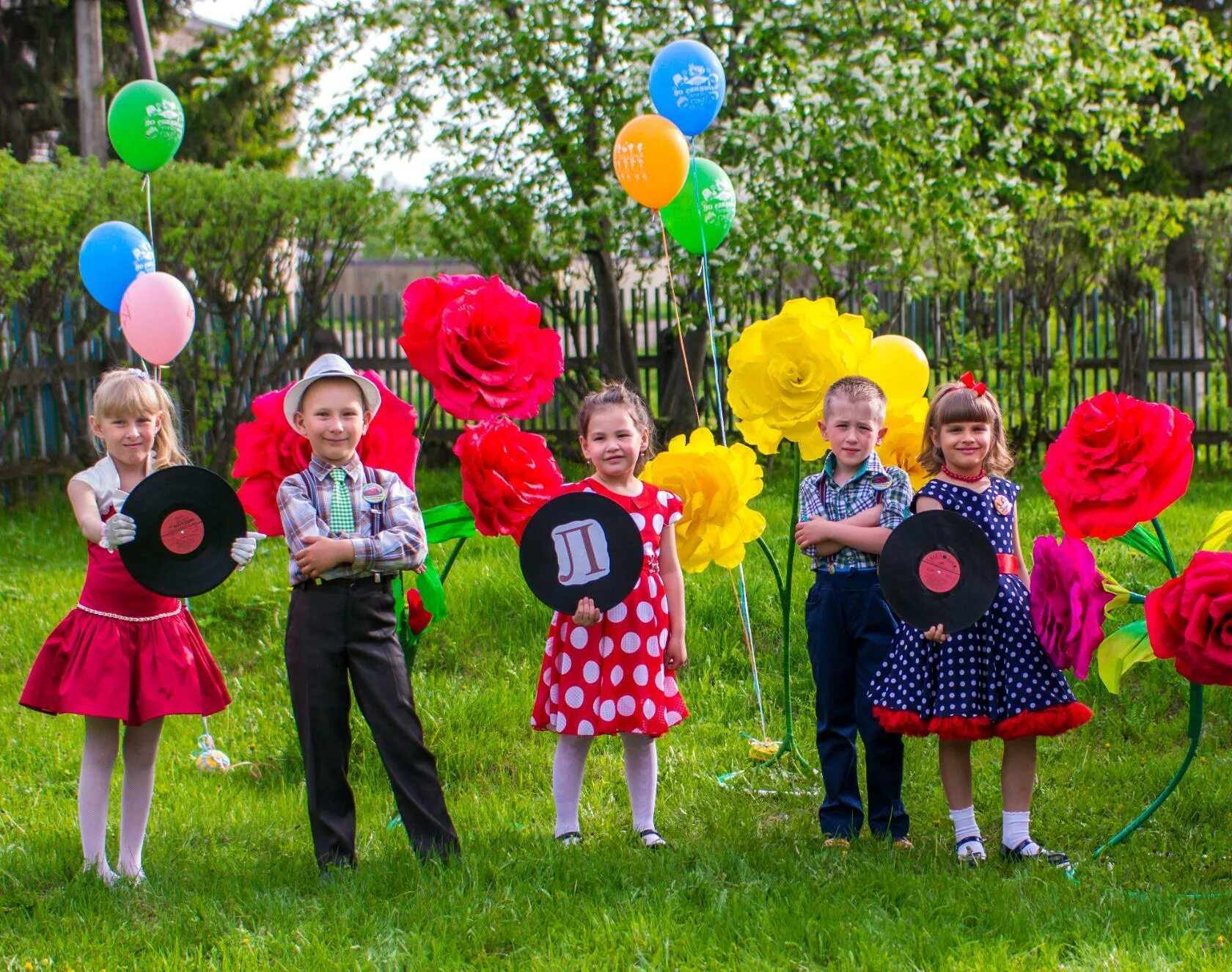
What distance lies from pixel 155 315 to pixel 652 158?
1.98 metres

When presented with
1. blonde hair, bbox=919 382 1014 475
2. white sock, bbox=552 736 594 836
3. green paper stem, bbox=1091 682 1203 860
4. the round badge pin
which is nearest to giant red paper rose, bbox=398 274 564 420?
the round badge pin

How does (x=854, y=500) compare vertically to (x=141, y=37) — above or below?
below

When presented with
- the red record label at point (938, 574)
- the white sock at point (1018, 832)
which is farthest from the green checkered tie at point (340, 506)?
the white sock at point (1018, 832)

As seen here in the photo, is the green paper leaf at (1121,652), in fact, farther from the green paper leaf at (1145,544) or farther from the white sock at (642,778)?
the white sock at (642,778)

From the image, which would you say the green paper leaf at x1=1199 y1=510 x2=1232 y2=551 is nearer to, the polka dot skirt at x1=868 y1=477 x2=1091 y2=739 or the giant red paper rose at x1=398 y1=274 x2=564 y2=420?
the polka dot skirt at x1=868 y1=477 x2=1091 y2=739

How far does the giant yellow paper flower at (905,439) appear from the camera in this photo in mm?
4082

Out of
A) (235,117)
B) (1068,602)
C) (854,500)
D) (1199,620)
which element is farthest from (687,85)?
(235,117)

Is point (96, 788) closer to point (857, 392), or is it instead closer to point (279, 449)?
point (279, 449)

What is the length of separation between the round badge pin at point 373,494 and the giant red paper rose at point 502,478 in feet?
0.87

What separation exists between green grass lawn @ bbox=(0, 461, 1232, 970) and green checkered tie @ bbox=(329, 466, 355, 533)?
3.16ft

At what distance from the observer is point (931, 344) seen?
10.7 meters

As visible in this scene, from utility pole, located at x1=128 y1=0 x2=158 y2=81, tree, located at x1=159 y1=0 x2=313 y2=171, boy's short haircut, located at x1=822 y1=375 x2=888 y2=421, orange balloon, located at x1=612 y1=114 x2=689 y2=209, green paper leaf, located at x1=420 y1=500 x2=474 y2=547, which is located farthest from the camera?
tree, located at x1=159 y1=0 x2=313 y2=171

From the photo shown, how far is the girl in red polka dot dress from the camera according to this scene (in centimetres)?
376

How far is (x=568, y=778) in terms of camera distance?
392 cm
